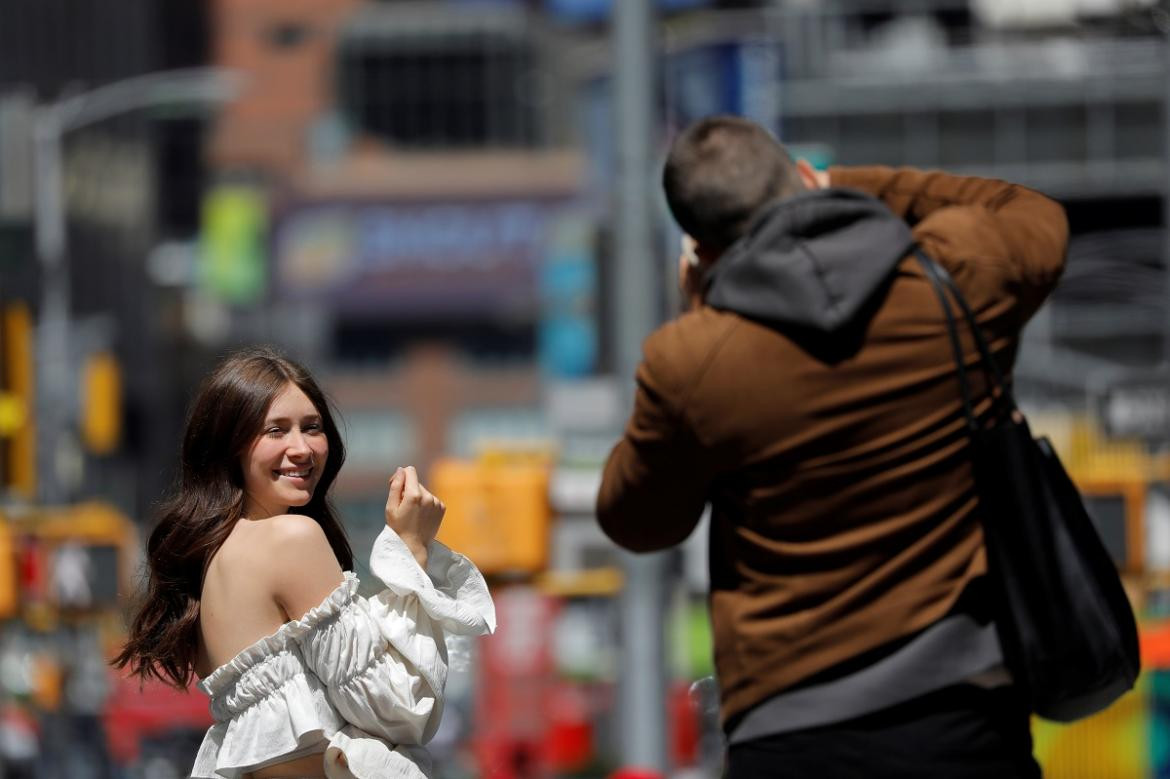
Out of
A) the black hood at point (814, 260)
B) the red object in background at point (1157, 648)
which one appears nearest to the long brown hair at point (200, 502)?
the black hood at point (814, 260)

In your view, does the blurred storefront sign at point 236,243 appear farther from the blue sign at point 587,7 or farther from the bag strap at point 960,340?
the bag strap at point 960,340

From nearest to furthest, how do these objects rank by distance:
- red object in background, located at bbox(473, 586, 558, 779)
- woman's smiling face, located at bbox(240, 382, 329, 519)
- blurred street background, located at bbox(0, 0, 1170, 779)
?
woman's smiling face, located at bbox(240, 382, 329, 519), blurred street background, located at bbox(0, 0, 1170, 779), red object in background, located at bbox(473, 586, 558, 779)

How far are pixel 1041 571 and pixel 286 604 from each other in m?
1.32

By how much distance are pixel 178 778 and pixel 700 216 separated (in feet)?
51.4

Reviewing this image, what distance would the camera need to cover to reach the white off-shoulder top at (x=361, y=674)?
3691 millimetres

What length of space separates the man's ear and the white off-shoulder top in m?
0.91

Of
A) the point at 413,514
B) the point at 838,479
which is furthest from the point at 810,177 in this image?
the point at 413,514

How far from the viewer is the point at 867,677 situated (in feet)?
10.9

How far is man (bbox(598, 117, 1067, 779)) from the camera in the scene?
3.33 meters

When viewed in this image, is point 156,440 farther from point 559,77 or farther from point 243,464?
point 243,464

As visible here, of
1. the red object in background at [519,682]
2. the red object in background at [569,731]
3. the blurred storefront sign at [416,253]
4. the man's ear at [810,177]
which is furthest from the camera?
the blurred storefront sign at [416,253]

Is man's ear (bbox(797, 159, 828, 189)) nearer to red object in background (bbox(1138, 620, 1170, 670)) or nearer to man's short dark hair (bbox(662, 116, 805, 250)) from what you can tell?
man's short dark hair (bbox(662, 116, 805, 250))

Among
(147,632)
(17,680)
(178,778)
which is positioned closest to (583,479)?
(178,778)

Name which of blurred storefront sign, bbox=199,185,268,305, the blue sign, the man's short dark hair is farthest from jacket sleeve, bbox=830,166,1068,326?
blurred storefront sign, bbox=199,185,268,305
